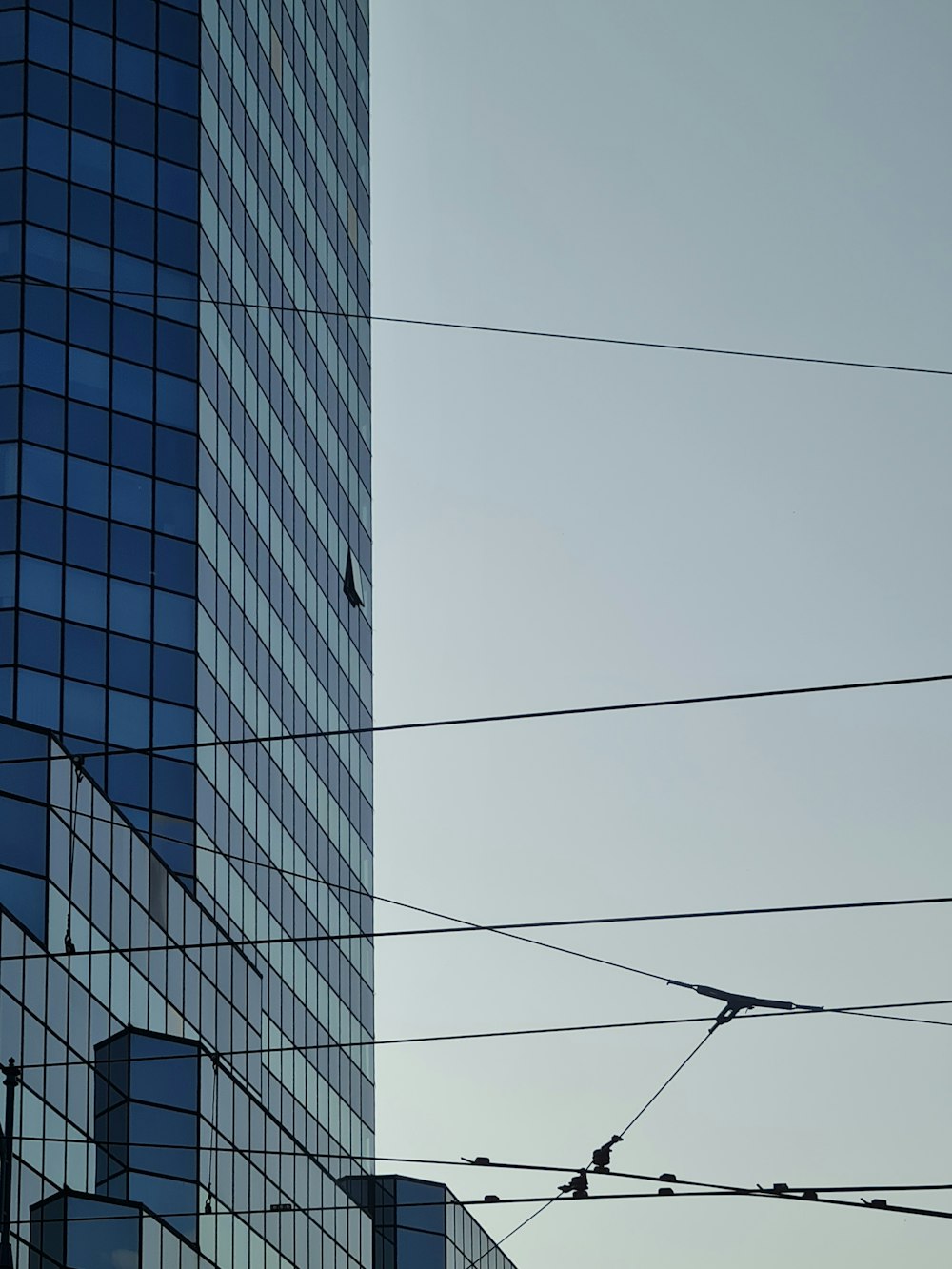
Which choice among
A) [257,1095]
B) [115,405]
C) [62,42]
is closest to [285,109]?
[62,42]

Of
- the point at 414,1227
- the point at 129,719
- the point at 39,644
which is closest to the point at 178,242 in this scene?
the point at 39,644

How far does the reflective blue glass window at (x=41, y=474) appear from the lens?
78.9 m

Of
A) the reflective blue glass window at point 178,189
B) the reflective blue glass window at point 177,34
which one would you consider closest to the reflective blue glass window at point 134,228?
the reflective blue glass window at point 178,189

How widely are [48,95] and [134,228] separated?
546 cm

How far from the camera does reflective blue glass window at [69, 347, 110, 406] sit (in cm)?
8169

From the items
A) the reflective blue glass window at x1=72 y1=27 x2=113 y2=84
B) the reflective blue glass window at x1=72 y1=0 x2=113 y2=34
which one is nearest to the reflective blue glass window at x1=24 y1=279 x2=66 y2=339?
the reflective blue glass window at x1=72 y1=27 x2=113 y2=84

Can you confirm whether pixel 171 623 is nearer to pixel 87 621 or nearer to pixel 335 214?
pixel 87 621

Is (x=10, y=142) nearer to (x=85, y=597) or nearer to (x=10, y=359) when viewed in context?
(x=10, y=359)

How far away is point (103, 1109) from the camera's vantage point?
56.7 metres

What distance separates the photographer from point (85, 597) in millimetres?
78750

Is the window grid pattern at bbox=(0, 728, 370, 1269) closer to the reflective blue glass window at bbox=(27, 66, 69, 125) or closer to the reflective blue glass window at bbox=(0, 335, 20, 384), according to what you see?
the reflective blue glass window at bbox=(0, 335, 20, 384)

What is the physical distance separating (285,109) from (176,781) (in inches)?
1403

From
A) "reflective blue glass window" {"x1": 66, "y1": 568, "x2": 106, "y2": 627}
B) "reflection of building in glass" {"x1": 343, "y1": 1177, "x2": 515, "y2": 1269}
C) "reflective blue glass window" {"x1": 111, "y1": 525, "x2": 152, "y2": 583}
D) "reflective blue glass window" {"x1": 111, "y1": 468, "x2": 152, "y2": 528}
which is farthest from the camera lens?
"reflection of building in glass" {"x1": 343, "y1": 1177, "x2": 515, "y2": 1269}

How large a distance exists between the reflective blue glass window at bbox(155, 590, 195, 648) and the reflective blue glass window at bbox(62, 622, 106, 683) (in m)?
2.67
